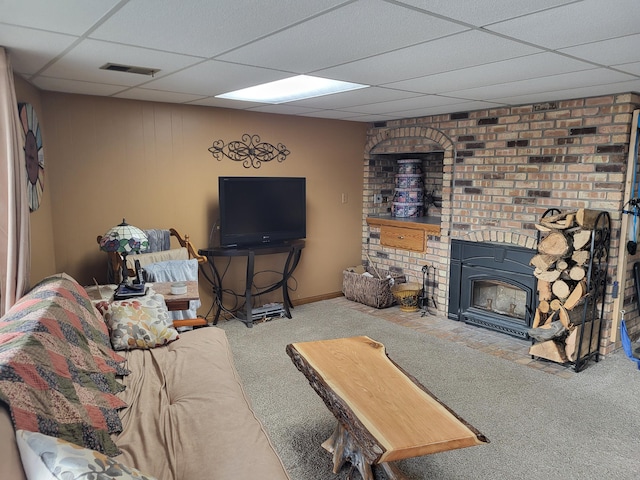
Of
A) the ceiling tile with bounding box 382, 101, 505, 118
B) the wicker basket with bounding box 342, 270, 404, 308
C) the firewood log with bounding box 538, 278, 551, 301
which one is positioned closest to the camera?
the firewood log with bounding box 538, 278, 551, 301

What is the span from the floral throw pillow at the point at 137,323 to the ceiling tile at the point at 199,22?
59.8 inches

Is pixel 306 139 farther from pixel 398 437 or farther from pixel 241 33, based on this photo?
pixel 398 437

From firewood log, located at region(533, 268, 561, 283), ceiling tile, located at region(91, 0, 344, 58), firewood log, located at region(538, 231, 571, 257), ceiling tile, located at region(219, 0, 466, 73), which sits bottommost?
firewood log, located at region(533, 268, 561, 283)

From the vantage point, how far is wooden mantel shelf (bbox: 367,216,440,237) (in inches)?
192

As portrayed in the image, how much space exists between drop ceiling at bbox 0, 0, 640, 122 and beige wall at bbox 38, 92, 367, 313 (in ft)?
1.33

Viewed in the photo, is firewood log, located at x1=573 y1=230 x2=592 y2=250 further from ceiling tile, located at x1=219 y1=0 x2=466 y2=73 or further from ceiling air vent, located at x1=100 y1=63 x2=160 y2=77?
ceiling air vent, located at x1=100 y1=63 x2=160 y2=77

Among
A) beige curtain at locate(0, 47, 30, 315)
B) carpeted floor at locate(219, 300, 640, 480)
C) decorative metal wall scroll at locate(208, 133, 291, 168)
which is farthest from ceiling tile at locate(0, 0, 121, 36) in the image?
decorative metal wall scroll at locate(208, 133, 291, 168)

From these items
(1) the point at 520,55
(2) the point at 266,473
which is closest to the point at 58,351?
(2) the point at 266,473

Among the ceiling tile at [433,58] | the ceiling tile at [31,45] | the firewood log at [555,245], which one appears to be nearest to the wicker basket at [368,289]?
the firewood log at [555,245]

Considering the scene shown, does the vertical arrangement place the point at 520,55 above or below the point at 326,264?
above

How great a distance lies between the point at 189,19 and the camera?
1.84m

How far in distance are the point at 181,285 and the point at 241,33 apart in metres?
1.97

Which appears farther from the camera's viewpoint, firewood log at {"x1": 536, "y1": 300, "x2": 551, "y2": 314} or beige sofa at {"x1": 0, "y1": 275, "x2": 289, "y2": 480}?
firewood log at {"x1": 536, "y1": 300, "x2": 551, "y2": 314}

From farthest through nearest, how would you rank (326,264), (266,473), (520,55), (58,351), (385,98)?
(326,264), (385,98), (520,55), (58,351), (266,473)
